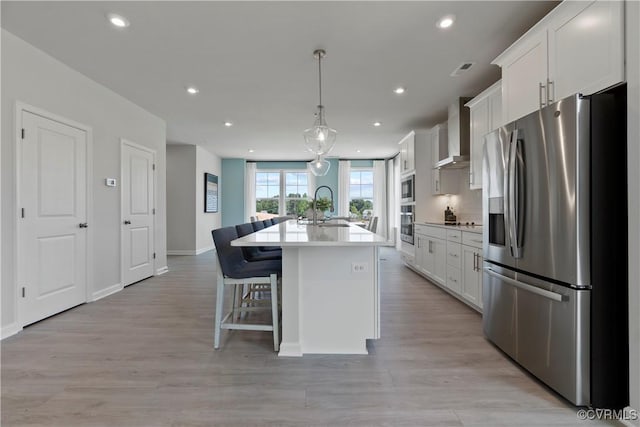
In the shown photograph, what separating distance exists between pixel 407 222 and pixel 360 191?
3.40m

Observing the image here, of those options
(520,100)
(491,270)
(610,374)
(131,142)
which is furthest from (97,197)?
(610,374)

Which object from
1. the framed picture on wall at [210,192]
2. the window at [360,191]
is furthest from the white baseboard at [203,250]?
the window at [360,191]

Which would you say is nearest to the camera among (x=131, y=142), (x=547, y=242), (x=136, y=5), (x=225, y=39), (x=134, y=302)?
(x=547, y=242)

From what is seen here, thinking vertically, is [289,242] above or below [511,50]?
below

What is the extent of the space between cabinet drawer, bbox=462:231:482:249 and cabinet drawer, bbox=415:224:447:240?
0.53 meters

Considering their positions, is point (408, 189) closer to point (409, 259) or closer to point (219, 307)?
point (409, 259)

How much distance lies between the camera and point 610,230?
1.59m

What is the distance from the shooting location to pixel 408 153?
18.5ft

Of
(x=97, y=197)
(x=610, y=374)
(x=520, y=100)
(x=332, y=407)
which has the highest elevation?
(x=520, y=100)

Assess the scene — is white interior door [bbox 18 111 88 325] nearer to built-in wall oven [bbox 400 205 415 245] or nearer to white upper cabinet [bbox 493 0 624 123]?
white upper cabinet [bbox 493 0 624 123]

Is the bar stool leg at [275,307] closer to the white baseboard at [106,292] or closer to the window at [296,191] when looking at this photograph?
the white baseboard at [106,292]

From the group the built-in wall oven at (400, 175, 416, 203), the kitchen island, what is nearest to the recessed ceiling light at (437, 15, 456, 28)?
the kitchen island

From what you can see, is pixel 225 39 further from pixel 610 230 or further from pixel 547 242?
pixel 610 230

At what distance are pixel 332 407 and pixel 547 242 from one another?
4.92 ft
